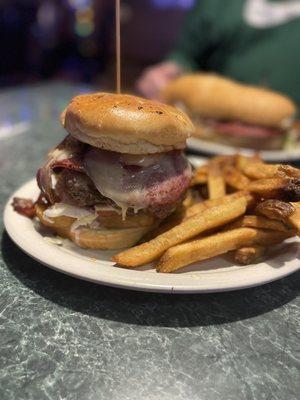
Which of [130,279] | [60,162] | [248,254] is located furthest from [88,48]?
[130,279]

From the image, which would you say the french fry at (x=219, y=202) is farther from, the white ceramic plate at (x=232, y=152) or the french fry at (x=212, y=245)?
the white ceramic plate at (x=232, y=152)

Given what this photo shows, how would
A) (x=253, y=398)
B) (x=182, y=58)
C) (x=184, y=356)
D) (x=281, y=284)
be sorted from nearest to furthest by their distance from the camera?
(x=253, y=398), (x=184, y=356), (x=281, y=284), (x=182, y=58)

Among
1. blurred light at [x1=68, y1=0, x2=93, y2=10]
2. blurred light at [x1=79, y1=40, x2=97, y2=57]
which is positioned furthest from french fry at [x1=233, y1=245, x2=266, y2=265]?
blurred light at [x1=68, y1=0, x2=93, y2=10]

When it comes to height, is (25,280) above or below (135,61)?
above

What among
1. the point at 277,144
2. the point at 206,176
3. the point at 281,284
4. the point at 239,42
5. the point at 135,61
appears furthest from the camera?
the point at 135,61

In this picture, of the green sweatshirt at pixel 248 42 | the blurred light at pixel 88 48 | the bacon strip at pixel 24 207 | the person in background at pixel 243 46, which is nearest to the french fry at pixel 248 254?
the bacon strip at pixel 24 207

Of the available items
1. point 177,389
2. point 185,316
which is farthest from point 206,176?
point 177,389

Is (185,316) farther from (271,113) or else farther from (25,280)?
(271,113)

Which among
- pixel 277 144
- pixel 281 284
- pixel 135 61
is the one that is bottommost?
pixel 135 61
